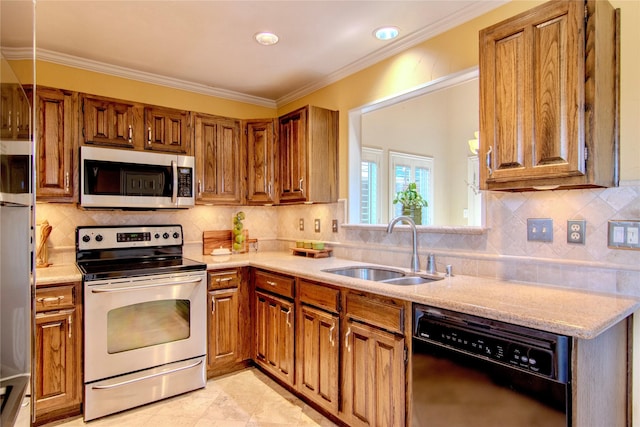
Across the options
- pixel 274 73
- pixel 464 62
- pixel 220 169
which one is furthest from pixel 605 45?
pixel 220 169

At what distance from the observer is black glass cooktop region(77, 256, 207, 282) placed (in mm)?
2312

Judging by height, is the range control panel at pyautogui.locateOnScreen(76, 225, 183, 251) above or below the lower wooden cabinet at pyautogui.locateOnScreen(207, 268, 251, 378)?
above

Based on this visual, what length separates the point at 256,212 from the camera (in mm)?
3789

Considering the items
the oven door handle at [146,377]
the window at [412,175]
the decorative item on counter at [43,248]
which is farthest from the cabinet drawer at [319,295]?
the window at [412,175]

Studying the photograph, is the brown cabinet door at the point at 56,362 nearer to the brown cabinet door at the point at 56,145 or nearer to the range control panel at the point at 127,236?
the range control panel at the point at 127,236

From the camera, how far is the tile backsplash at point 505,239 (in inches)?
63.8

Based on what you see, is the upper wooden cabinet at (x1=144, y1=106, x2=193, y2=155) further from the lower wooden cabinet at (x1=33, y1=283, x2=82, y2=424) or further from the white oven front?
the lower wooden cabinet at (x1=33, y1=283, x2=82, y2=424)


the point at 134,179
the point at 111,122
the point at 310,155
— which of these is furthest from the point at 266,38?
the point at 134,179

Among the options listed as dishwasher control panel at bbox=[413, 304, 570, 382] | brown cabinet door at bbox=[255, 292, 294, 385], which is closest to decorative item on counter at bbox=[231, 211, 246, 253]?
brown cabinet door at bbox=[255, 292, 294, 385]

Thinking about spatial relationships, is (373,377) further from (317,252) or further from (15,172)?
(15,172)

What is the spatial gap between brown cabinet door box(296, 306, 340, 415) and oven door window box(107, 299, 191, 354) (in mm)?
878

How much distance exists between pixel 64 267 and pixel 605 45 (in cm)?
339

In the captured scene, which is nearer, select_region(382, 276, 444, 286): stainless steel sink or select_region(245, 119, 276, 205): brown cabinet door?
select_region(382, 276, 444, 286): stainless steel sink

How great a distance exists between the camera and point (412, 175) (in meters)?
4.52
